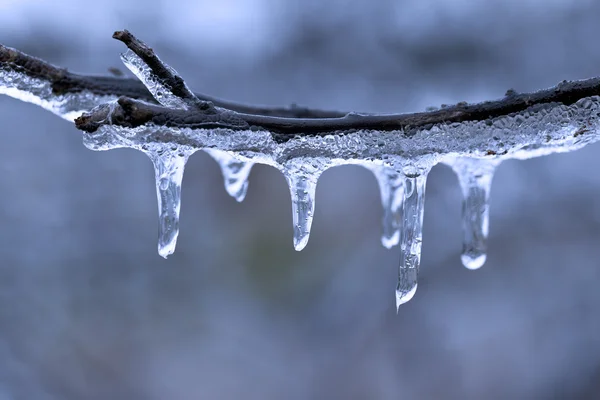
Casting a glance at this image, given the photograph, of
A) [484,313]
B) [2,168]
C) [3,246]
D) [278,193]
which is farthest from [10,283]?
Result: [484,313]

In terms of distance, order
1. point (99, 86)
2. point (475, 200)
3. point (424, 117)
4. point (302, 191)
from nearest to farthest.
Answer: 1. point (424, 117)
2. point (302, 191)
3. point (99, 86)
4. point (475, 200)

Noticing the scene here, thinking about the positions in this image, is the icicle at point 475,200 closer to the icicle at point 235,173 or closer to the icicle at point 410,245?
the icicle at point 410,245

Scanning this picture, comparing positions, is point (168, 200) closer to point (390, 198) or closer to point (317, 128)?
point (317, 128)

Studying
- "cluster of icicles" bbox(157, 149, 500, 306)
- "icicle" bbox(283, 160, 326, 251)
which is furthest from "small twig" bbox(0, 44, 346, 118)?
"icicle" bbox(283, 160, 326, 251)

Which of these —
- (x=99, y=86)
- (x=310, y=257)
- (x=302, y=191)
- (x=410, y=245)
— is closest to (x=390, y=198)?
(x=410, y=245)

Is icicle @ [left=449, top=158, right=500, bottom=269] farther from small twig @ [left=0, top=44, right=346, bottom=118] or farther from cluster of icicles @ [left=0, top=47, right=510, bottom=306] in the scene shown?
small twig @ [left=0, top=44, right=346, bottom=118]


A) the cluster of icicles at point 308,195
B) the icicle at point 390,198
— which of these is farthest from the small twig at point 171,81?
the icicle at point 390,198
